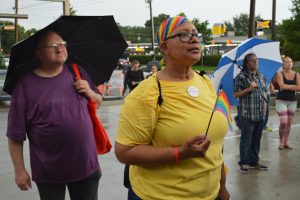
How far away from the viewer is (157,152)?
2150 mm

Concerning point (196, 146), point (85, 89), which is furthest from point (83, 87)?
point (196, 146)

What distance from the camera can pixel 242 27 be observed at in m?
154

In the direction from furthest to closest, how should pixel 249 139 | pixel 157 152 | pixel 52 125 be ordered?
1. pixel 249 139
2. pixel 52 125
3. pixel 157 152

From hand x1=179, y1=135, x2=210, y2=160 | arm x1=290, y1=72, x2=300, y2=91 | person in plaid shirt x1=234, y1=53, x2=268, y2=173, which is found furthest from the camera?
arm x1=290, y1=72, x2=300, y2=91

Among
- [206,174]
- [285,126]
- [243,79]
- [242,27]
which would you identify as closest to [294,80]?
[285,126]

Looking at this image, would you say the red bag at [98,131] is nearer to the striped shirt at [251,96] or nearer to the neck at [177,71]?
the neck at [177,71]

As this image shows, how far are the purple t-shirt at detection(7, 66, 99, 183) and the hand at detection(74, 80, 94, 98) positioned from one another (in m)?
0.03

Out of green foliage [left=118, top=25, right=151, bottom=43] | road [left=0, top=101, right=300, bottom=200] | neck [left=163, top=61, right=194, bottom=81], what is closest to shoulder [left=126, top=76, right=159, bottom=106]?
neck [left=163, top=61, right=194, bottom=81]

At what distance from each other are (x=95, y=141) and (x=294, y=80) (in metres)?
5.35

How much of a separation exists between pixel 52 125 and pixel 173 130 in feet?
3.19

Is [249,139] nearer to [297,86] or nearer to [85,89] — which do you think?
[297,86]

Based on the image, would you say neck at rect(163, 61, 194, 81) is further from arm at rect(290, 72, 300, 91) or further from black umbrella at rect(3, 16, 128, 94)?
arm at rect(290, 72, 300, 91)

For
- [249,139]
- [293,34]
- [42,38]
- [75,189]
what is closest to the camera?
[42,38]

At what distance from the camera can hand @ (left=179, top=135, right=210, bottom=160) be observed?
2.03 metres
